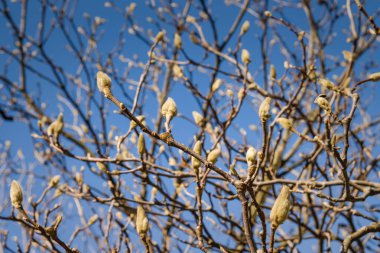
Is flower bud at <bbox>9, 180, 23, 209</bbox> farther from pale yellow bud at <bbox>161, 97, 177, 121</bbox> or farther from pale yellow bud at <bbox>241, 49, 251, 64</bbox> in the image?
pale yellow bud at <bbox>241, 49, 251, 64</bbox>

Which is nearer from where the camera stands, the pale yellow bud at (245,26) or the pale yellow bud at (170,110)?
the pale yellow bud at (170,110)

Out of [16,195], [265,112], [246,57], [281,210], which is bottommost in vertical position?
[281,210]

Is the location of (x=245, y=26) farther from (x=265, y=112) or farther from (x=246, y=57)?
(x=265, y=112)

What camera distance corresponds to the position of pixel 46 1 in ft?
11.3

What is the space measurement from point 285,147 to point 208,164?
3007 mm

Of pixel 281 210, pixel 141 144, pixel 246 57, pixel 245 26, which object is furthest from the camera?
pixel 245 26

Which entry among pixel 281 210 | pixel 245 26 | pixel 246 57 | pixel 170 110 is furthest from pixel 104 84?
pixel 245 26

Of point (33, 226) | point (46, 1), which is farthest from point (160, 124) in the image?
point (33, 226)

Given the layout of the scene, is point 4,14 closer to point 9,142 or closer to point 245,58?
point 9,142

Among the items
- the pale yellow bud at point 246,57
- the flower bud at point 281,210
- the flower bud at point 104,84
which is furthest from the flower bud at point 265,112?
the pale yellow bud at point 246,57

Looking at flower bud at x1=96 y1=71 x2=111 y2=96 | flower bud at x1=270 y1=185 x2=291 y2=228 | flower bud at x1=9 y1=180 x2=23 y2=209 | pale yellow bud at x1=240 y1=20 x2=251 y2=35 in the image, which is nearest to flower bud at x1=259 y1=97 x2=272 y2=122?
flower bud at x1=270 y1=185 x2=291 y2=228

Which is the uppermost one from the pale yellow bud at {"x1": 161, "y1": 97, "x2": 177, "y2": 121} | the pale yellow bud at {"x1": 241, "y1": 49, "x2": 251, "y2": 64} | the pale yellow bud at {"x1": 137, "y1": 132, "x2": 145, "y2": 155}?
the pale yellow bud at {"x1": 241, "y1": 49, "x2": 251, "y2": 64}

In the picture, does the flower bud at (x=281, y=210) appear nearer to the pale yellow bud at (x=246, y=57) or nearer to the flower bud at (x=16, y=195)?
the flower bud at (x=16, y=195)

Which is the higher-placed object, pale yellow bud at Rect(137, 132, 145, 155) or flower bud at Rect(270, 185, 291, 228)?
pale yellow bud at Rect(137, 132, 145, 155)
